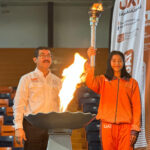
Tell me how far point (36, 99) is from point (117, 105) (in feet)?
2.54

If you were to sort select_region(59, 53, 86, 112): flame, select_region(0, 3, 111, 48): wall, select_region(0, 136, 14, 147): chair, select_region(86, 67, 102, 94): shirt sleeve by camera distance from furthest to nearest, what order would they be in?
select_region(0, 3, 111, 48): wall → select_region(0, 136, 14, 147): chair → select_region(86, 67, 102, 94): shirt sleeve → select_region(59, 53, 86, 112): flame

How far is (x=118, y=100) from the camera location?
3.34m

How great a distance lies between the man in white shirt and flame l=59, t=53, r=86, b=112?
241 millimetres

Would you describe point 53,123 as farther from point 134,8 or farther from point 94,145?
point 94,145

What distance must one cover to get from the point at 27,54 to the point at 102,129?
10277mm

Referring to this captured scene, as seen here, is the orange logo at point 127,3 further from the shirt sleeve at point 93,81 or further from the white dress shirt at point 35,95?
the white dress shirt at point 35,95

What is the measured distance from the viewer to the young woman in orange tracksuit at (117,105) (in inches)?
129

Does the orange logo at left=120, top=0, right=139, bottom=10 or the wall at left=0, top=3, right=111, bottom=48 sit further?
the wall at left=0, top=3, right=111, bottom=48

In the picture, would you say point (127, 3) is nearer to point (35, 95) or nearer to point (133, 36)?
point (133, 36)

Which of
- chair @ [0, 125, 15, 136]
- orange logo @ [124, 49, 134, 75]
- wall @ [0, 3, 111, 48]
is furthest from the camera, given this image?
wall @ [0, 3, 111, 48]

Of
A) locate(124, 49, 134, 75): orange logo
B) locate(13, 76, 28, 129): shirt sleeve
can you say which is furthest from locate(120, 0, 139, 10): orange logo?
locate(13, 76, 28, 129): shirt sleeve

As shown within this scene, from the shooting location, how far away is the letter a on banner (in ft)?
13.4

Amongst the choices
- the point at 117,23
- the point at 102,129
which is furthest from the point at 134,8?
the point at 102,129

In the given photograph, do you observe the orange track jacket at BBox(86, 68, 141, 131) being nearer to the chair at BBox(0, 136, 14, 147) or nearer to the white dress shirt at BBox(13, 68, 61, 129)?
the white dress shirt at BBox(13, 68, 61, 129)
